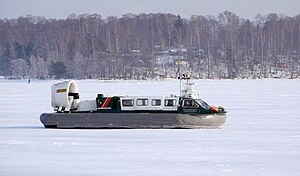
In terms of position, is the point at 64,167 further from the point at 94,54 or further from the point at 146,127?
the point at 94,54

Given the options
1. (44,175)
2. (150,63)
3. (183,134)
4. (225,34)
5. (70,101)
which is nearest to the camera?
(44,175)

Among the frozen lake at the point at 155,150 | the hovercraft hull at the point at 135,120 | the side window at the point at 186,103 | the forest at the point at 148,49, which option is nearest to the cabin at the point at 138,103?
the side window at the point at 186,103

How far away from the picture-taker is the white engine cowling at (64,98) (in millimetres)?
20703

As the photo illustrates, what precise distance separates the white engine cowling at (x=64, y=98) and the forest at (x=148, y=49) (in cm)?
6911

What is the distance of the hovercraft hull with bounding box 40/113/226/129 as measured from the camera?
64.1ft

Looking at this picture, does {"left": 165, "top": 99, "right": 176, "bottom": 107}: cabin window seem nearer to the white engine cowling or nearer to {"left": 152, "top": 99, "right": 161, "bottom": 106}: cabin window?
{"left": 152, "top": 99, "right": 161, "bottom": 106}: cabin window

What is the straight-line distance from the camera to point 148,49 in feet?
357

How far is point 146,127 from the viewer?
19.7m

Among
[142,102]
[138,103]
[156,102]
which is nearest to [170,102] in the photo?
[156,102]

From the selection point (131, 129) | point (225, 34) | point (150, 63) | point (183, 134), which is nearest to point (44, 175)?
point (183, 134)

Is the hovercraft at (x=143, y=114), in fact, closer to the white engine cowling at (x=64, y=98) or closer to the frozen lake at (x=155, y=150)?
the white engine cowling at (x=64, y=98)

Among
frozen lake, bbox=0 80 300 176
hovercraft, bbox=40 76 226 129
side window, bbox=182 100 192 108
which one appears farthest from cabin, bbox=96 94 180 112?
frozen lake, bbox=0 80 300 176

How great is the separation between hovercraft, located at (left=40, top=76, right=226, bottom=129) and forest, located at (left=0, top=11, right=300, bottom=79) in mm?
69958

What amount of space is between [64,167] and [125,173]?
47.6 inches
